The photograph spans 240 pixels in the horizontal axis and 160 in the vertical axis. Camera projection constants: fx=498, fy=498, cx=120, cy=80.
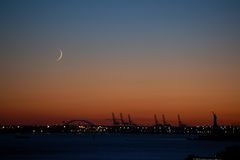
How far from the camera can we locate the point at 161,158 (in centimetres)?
7462

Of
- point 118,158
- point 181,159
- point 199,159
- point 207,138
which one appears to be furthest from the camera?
point 207,138

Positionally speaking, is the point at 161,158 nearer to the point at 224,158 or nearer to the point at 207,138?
the point at 224,158

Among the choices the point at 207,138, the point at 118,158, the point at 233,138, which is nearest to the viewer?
the point at 118,158

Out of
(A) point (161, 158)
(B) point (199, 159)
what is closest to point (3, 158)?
(A) point (161, 158)

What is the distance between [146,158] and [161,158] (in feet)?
8.06

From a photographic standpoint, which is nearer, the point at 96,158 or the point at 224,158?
the point at 224,158

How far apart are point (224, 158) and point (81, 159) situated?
37724 mm

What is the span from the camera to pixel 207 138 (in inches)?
6639

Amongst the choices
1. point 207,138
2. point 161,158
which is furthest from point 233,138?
point 161,158

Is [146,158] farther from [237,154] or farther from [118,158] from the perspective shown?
[237,154]

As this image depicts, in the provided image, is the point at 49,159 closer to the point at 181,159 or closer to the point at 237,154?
the point at 181,159

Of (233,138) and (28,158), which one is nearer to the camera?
(28,158)

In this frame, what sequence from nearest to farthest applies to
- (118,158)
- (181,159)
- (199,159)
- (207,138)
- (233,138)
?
(199,159)
(181,159)
(118,158)
(233,138)
(207,138)

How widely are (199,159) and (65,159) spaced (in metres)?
38.9
